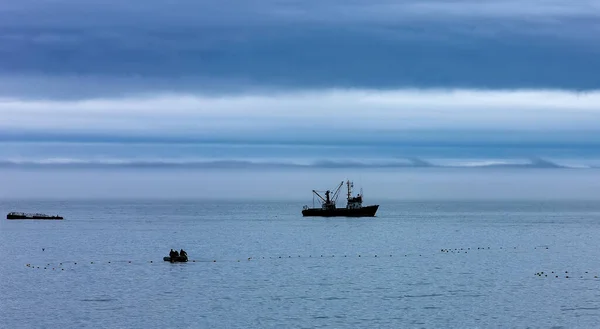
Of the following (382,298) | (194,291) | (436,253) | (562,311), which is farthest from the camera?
(436,253)

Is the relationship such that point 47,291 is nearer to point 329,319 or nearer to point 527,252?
point 329,319

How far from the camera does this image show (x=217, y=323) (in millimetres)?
82000

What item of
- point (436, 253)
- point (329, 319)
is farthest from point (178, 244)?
point (329, 319)

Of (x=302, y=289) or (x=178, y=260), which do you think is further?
(x=178, y=260)

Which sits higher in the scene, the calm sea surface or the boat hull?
the boat hull

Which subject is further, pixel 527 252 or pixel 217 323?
pixel 527 252

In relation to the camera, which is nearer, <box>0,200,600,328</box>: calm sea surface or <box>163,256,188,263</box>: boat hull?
<box>0,200,600,328</box>: calm sea surface

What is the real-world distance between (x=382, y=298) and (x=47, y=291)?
129 feet

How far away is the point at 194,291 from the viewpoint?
105 metres

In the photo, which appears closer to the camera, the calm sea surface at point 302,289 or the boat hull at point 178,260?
the calm sea surface at point 302,289

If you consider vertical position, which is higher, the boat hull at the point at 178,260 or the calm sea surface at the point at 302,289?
the boat hull at the point at 178,260

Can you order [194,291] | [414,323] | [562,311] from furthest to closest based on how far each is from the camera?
[194,291], [562,311], [414,323]

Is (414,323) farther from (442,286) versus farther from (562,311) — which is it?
(442,286)

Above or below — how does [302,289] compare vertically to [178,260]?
below
